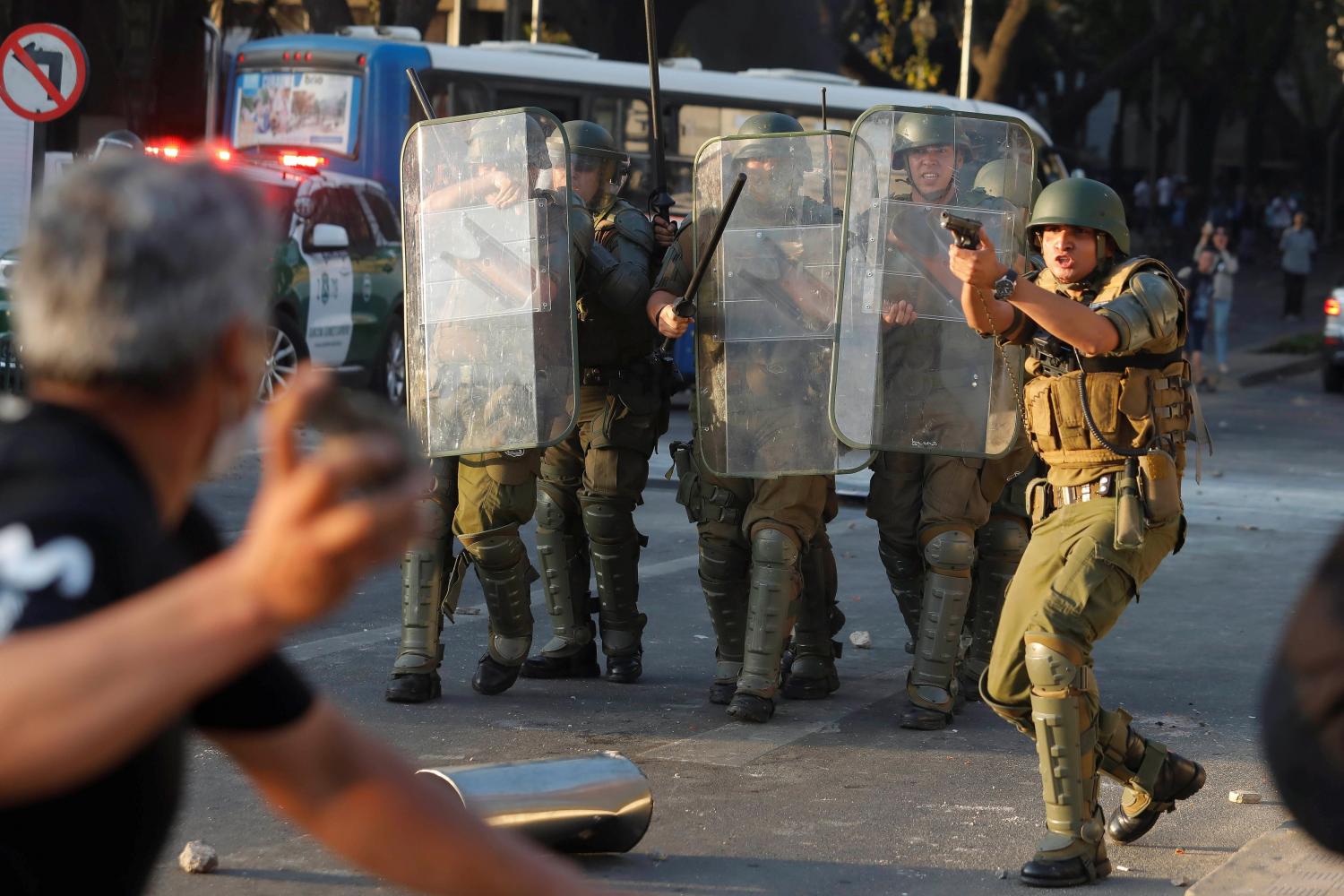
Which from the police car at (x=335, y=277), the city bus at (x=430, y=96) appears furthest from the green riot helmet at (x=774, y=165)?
the city bus at (x=430, y=96)

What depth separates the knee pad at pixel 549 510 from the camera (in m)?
6.62

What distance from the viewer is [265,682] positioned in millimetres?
1683

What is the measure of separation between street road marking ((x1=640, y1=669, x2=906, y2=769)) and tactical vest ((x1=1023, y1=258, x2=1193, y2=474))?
4.96 ft

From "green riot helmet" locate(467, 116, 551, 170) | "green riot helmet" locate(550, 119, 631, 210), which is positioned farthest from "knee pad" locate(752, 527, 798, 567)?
"green riot helmet" locate(467, 116, 551, 170)

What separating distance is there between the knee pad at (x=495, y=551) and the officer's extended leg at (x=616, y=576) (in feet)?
1.13

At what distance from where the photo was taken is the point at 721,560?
6207mm

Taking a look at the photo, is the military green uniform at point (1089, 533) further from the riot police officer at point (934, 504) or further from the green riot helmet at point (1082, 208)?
the riot police officer at point (934, 504)

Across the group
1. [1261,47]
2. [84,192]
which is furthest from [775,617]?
[1261,47]

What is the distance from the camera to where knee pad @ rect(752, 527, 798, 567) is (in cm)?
593

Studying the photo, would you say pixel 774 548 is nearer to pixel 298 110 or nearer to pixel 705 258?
pixel 705 258

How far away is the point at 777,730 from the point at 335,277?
8309 mm

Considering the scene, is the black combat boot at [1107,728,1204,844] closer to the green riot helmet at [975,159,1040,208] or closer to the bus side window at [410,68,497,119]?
Answer: the green riot helmet at [975,159,1040,208]

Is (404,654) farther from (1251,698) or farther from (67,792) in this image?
(67,792)

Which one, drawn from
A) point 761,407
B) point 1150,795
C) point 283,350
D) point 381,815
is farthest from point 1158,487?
point 283,350
